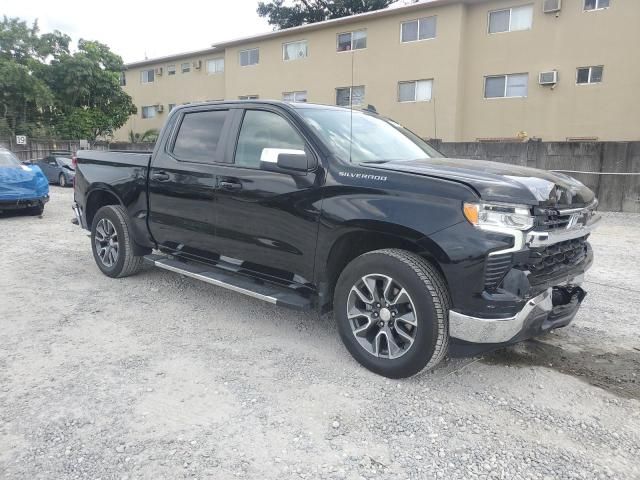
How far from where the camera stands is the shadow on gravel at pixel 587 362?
3406 millimetres

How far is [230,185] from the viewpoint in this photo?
427cm

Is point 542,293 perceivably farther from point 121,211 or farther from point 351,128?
point 121,211

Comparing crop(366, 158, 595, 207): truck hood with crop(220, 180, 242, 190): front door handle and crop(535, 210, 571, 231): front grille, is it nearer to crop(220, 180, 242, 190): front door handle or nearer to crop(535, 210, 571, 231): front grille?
crop(535, 210, 571, 231): front grille

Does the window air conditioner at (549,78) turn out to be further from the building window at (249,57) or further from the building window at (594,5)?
the building window at (249,57)

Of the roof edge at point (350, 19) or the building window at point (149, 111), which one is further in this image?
the building window at point (149, 111)

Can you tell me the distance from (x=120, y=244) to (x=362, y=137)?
3045 mm

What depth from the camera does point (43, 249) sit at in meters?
7.53

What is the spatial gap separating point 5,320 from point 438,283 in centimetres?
379

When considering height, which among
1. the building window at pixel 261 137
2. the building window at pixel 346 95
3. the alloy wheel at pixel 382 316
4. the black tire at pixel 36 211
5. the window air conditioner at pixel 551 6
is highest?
the window air conditioner at pixel 551 6

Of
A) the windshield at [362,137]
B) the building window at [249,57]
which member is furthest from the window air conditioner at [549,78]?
the windshield at [362,137]

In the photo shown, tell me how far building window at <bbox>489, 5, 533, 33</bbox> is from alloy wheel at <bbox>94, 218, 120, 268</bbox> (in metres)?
18.7

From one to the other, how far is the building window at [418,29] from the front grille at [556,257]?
1941 cm

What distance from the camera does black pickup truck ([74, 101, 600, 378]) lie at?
302 centimetres

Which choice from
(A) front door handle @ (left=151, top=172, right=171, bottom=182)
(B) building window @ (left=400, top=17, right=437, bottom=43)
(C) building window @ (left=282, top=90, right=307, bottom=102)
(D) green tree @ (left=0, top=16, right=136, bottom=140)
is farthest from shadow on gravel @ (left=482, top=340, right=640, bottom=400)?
(D) green tree @ (left=0, top=16, right=136, bottom=140)
